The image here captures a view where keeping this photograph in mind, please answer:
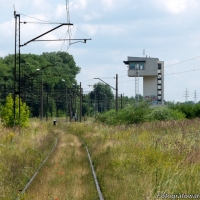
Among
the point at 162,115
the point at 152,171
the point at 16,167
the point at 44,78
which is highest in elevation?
the point at 44,78

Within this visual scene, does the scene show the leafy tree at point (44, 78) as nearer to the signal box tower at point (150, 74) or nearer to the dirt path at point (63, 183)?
the signal box tower at point (150, 74)

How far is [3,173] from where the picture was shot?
15.2m

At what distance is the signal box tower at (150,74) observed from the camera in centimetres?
11512

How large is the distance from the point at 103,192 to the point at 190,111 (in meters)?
56.2

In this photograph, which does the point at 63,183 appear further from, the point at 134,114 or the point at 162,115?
the point at 162,115

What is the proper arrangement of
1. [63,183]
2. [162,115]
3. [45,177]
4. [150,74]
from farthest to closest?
[150,74] → [162,115] → [45,177] → [63,183]

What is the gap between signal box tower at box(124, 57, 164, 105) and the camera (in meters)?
115

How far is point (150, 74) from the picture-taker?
380ft

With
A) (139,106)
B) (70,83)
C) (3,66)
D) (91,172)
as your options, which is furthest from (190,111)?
(70,83)

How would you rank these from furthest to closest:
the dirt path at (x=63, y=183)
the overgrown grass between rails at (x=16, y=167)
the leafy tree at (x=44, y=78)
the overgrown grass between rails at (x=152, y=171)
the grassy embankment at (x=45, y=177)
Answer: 1. the leafy tree at (x=44, y=78)
2. the overgrown grass between rails at (x=16, y=167)
3. the grassy embankment at (x=45, y=177)
4. the dirt path at (x=63, y=183)
5. the overgrown grass between rails at (x=152, y=171)

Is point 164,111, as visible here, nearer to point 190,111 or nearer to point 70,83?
point 190,111

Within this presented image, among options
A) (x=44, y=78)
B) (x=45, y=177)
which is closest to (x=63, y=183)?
(x=45, y=177)

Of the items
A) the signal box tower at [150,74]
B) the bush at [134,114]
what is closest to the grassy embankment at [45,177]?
the bush at [134,114]

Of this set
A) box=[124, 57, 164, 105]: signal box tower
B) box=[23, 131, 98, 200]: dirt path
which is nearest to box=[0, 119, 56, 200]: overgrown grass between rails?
box=[23, 131, 98, 200]: dirt path
